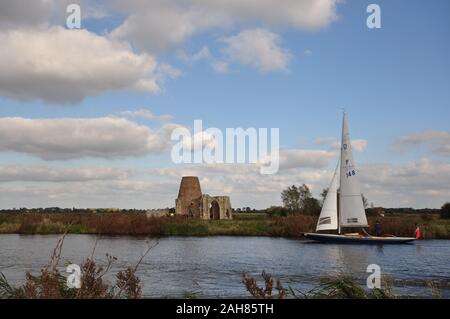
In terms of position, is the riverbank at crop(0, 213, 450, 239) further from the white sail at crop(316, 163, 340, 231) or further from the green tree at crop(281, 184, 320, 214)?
the green tree at crop(281, 184, 320, 214)

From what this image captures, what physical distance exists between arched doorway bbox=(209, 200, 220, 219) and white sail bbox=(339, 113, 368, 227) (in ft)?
104

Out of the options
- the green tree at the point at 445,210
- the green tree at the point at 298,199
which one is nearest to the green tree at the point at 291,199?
the green tree at the point at 298,199

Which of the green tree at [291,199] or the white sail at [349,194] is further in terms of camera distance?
the green tree at [291,199]

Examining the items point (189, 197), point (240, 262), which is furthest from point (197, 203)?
point (240, 262)

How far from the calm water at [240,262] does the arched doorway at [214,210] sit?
3199 centimetres

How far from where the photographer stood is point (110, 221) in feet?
159

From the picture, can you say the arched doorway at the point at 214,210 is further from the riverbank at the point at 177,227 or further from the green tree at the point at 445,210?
the green tree at the point at 445,210

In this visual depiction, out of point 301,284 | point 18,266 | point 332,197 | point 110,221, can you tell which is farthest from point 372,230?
point 18,266

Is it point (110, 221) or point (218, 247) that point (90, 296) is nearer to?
point (218, 247)

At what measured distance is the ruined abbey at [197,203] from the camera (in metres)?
68.3

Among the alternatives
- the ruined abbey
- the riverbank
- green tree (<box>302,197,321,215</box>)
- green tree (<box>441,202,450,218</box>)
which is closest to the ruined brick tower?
the ruined abbey

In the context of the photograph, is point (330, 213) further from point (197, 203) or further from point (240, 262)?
point (197, 203)

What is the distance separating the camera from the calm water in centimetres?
1867
